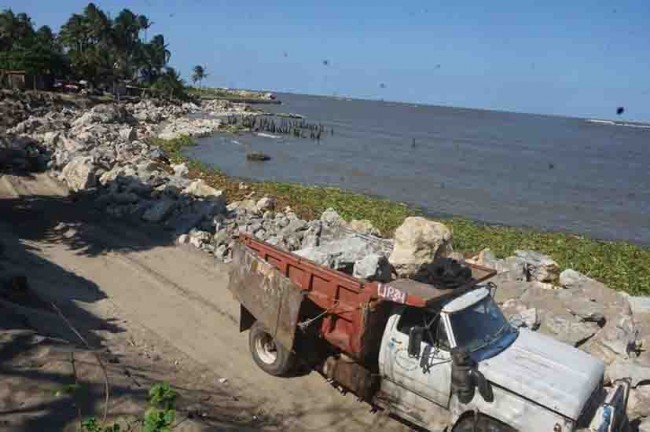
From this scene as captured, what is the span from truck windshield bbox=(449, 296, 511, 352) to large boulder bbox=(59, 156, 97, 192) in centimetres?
1631

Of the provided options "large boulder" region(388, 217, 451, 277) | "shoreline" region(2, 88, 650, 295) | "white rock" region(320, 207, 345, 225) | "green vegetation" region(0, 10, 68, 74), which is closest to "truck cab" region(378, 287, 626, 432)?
"large boulder" region(388, 217, 451, 277)

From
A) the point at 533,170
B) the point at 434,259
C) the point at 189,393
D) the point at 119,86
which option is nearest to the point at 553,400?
the point at 434,259

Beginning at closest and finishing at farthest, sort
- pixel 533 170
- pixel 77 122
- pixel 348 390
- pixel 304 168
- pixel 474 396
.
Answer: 1. pixel 474 396
2. pixel 348 390
3. pixel 77 122
4. pixel 304 168
5. pixel 533 170

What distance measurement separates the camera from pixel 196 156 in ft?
137

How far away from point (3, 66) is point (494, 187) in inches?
2206

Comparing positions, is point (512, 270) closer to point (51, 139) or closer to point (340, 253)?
point (340, 253)

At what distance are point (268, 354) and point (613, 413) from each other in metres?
4.98

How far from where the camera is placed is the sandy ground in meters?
6.40

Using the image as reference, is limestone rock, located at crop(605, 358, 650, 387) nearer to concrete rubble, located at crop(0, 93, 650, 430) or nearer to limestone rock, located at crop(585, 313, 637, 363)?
concrete rubble, located at crop(0, 93, 650, 430)

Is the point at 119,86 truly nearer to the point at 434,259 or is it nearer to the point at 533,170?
the point at 533,170

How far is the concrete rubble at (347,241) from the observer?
7634 millimetres

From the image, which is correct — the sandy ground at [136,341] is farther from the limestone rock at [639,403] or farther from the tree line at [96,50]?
the tree line at [96,50]

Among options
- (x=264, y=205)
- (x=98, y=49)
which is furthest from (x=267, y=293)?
(x=98, y=49)

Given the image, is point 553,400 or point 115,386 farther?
point 115,386
